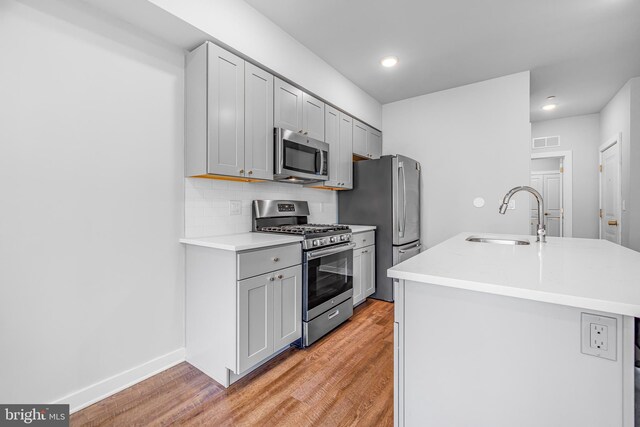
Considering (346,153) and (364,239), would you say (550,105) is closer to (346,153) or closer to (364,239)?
(346,153)

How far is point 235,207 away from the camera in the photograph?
2.56 m

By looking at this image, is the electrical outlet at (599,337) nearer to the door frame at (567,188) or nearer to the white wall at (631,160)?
the white wall at (631,160)

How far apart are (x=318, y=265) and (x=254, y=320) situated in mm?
724

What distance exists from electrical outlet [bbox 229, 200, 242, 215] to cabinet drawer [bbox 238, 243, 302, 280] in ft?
2.20

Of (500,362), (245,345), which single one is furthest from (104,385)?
(500,362)

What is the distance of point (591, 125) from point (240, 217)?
5.90m

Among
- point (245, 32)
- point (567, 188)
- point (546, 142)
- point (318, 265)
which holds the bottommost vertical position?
point (318, 265)

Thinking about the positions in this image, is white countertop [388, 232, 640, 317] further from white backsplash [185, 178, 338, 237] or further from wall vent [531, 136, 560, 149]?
wall vent [531, 136, 560, 149]

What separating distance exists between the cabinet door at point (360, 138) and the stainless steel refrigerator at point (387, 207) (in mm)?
223

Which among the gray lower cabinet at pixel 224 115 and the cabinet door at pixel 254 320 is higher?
the gray lower cabinet at pixel 224 115

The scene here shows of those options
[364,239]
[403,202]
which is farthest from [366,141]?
[364,239]

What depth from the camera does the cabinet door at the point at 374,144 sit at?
4043 millimetres

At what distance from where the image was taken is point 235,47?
2160 mm

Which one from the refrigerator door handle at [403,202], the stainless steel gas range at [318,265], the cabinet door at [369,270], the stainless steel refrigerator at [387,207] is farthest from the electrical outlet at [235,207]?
the refrigerator door handle at [403,202]
